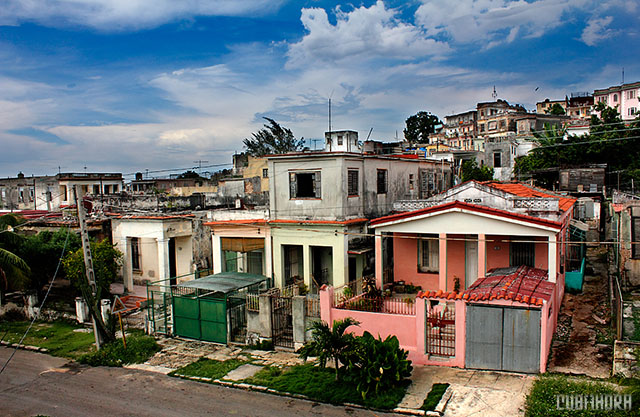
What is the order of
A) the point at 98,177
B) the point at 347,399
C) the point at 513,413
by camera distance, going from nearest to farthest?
the point at 513,413 < the point at 347,399 < the point at 98,177

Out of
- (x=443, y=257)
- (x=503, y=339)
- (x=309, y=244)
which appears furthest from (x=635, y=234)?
(x=309, y=244)

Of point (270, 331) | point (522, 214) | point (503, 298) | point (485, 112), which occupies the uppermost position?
point (485, 112)

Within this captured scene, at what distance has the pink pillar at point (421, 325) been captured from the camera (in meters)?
13.9

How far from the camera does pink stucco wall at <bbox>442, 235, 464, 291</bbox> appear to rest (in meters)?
19.8

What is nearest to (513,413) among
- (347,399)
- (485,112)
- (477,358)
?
(477,358)

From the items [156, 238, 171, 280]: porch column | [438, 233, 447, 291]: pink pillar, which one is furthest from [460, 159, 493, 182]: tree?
[156, 238, 171, 280]: porch column

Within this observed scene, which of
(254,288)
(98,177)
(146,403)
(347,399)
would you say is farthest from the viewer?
(98,177)

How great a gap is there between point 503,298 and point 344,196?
9.28 metres

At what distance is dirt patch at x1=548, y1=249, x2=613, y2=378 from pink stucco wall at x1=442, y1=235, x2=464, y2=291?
3.88 metres

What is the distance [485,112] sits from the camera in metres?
80.7

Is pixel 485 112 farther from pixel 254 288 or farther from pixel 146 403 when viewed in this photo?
pixel 146 403

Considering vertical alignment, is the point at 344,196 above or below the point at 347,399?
above

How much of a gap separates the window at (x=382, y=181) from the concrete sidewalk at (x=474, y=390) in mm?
11407

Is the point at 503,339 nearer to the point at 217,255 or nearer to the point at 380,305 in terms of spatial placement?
the point at 380,305
